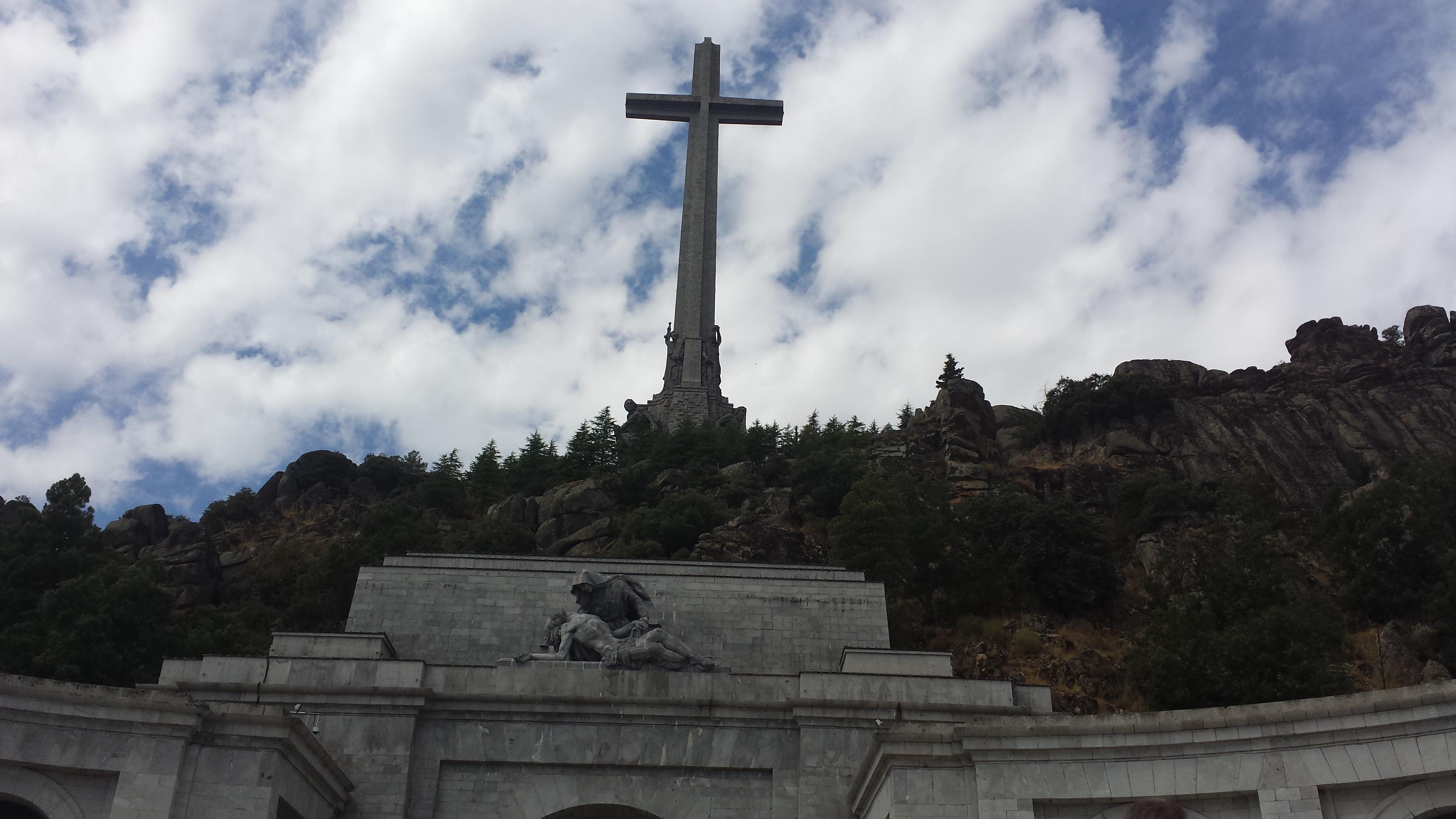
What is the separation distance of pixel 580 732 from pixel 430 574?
270 inches

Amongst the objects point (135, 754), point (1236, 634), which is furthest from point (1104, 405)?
point (135, 754)

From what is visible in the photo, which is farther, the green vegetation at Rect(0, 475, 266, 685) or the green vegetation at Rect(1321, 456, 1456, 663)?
the green vegetation at Rect(1321, 456, 1456, 663)

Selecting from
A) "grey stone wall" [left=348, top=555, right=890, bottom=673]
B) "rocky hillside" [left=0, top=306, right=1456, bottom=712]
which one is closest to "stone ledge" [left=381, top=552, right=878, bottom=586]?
"grey stone wall" [left=348, top=555, right=890, bottom=673]

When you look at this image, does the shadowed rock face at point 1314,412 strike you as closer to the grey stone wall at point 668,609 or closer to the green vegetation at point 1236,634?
the green vegetation at point 1236,634

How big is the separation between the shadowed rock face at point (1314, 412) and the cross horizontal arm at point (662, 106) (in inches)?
1088

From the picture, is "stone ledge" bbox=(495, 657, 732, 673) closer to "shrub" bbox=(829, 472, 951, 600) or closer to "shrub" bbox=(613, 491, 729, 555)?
"shrub" bbox=(829, 472, 951, 600)

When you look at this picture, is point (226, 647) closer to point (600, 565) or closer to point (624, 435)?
point (600, 565)

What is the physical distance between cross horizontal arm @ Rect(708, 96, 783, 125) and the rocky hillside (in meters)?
18.1

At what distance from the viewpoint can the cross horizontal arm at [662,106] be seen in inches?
2813

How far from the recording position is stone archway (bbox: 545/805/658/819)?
Result: 2416 cm

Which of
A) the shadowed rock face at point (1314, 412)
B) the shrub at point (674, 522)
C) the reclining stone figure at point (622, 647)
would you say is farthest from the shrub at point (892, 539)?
the shadowed rock face at point (1314, 412)

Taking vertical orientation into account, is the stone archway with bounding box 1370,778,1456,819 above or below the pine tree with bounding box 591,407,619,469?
below

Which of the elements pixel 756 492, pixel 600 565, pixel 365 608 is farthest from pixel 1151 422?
pixel 365 608

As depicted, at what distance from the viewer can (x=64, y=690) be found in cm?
1995
